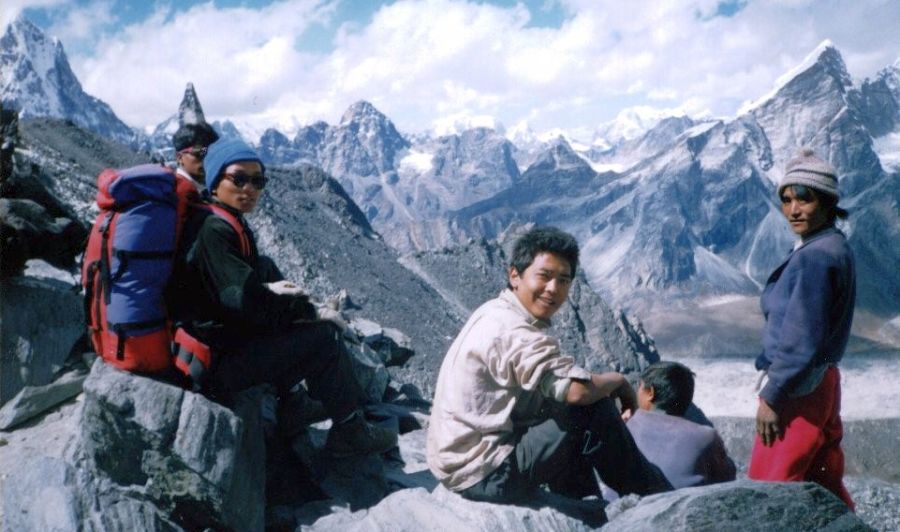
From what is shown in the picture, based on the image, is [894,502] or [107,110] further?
[107,110]

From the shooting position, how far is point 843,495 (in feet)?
15.4

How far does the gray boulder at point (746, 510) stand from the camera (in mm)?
3707

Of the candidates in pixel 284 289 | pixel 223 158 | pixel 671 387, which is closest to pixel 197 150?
pixel 223 158

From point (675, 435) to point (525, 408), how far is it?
59.4 inches

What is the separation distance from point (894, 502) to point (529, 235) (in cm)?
1392

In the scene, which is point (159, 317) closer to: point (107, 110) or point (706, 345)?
point (706, 345)

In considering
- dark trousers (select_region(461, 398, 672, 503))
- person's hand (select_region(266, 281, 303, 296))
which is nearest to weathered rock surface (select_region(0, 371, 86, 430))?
person's hand (select_region(266, 281, 303, 296))

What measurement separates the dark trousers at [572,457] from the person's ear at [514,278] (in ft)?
3.28

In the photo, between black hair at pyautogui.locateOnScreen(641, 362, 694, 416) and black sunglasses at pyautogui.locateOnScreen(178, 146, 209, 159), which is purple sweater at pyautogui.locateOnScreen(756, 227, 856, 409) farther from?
black sunglasses at pyautogui.locateOnScreen(178, 146, 209, 159)

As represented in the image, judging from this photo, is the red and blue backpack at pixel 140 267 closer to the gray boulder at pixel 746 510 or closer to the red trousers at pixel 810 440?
the gray boulder at pixel 746 510

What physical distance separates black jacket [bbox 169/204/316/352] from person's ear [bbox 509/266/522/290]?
1.81 metres

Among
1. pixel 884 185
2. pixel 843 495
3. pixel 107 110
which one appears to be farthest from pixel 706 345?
pixel 107 110

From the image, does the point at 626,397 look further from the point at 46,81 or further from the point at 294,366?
the point at 46,81

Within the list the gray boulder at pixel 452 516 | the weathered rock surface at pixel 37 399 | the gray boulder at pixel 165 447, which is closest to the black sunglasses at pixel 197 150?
the gray boulder at pixel 165 447
